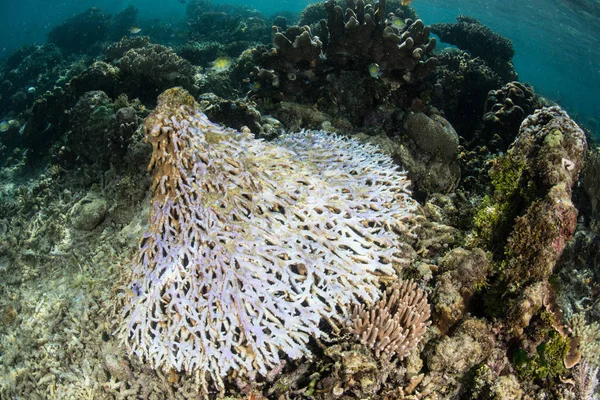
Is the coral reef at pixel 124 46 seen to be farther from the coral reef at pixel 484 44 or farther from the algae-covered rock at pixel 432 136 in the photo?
the coral reef at pixel 484 44

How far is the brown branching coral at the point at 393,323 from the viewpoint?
277 cm

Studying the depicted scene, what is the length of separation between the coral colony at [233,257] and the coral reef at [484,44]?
39.1 feet

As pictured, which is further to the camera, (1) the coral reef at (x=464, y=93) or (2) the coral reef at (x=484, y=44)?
(2) the coral reef at (x=484, y=44)

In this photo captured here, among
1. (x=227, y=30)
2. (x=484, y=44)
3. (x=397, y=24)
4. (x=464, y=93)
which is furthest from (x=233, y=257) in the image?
(x=227, y=30)

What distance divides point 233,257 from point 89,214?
2921mm

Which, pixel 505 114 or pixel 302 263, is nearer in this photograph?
pixel 302 263

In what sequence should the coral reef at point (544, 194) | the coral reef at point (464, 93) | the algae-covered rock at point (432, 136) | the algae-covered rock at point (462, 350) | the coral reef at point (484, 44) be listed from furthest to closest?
the coral reef at point (484, 44), the coral reef at point (464, 93), the algae-covered rock at point (432, 136), the coral reef at point (544, 194), the algae-covered rock at point (462, 350)

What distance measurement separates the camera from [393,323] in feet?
8.98

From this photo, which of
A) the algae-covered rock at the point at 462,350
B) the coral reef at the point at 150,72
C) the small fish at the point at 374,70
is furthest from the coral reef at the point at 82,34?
the algae-covered rock at the point at 462,350

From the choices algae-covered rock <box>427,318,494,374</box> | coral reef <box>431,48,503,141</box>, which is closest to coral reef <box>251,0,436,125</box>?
coral reef <box>431,48,503,141</box>

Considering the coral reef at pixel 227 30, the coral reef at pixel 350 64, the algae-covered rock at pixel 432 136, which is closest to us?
the algae-covered rock at pixel 432 136

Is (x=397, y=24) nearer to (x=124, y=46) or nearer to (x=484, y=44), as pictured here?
(x=484, y=44)

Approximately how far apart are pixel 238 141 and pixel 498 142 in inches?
234

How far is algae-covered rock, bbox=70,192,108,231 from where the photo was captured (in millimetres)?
4586
